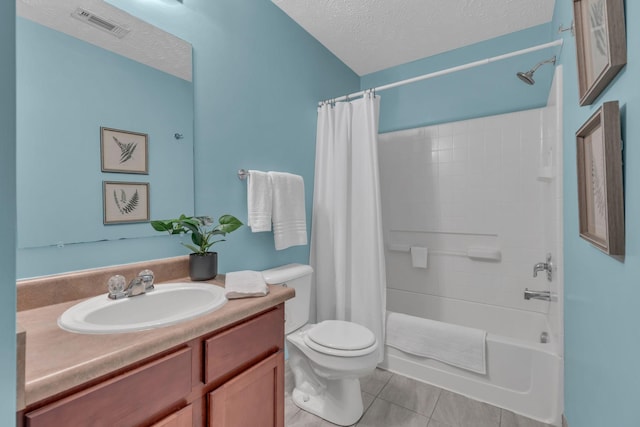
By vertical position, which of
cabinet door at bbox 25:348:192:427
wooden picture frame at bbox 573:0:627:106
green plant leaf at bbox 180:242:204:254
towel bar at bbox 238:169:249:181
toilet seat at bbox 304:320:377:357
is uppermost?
wooden picture frame at bbox 573:0:627:106

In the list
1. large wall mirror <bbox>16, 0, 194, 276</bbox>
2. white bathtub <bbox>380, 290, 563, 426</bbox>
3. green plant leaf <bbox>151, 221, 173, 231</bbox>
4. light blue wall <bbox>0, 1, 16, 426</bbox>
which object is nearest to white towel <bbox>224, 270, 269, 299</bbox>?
green plant leaf <bbox>151, 221, 173, 231</bbox>

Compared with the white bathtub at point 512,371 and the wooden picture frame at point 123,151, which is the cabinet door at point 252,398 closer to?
the wooden picture frame at point 123,151

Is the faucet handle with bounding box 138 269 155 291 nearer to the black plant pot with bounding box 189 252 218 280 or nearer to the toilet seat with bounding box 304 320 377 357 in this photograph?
the black plant pot with bounding box 189 252 218 280

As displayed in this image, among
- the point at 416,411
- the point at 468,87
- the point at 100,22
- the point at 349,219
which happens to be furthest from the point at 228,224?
the point at 468,87

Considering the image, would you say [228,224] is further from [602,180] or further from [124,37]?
[602,180]

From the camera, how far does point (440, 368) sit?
189cm

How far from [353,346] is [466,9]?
2.24 meters

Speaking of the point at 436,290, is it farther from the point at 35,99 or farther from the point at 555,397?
the point at 35,99

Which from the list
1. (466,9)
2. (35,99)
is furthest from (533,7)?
(35,99)

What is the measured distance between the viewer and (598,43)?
31.2 inches

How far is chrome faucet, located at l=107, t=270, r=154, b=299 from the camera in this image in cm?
104

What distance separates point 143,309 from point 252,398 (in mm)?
512

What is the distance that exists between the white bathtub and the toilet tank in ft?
2.42

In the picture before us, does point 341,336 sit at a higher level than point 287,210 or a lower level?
lower
